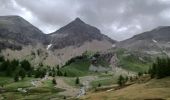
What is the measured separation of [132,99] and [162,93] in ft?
46.4

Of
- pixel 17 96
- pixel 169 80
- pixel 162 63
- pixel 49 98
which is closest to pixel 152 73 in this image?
pixel 162 63

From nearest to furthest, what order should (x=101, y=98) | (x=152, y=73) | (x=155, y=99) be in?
(x=155, y=99) < (x=101, y=98) < (x=152, y=73)

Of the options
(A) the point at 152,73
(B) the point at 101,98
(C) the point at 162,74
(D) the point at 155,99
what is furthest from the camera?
(A) the point at 152,73

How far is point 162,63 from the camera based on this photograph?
186 meters

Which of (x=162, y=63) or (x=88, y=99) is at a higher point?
(x=162, y=63)

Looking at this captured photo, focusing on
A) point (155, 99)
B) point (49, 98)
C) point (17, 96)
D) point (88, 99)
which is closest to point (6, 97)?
point (17, 96)

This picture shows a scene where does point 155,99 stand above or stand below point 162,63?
below

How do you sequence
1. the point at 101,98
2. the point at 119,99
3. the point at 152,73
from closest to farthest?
1. the point at 119,99
2. the point at 101,98
3. the point at 152,73

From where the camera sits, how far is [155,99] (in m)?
122

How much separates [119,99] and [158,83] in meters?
39.8

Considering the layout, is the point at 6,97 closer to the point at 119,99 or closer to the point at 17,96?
the point at 17,96

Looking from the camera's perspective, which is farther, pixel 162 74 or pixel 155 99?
pixel 162 74

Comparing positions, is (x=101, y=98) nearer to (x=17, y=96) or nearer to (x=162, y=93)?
(x=162, y=93)

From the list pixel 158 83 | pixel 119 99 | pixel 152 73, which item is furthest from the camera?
pixel 152 73
